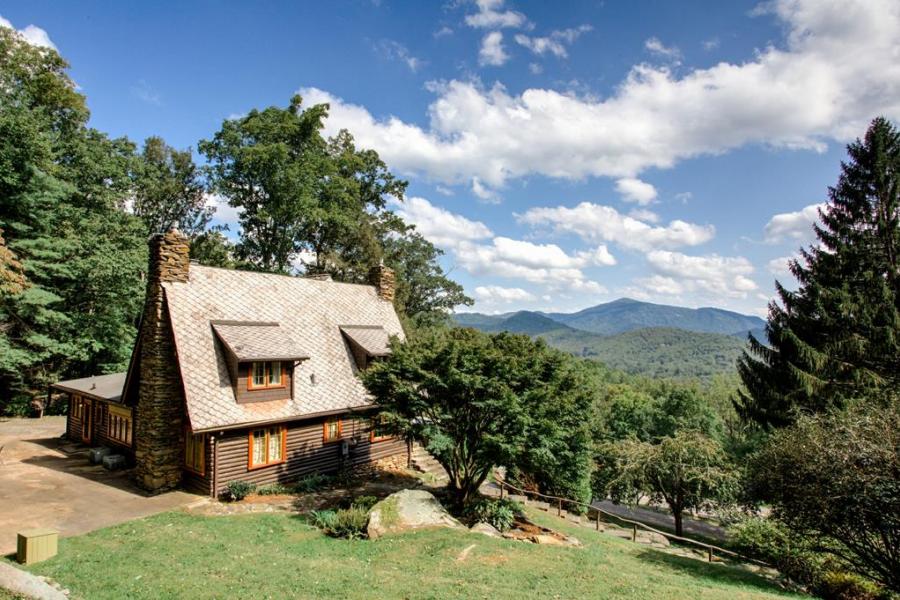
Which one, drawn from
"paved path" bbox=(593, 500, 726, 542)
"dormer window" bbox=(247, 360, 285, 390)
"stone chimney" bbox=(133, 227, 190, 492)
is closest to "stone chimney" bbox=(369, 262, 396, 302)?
"dormer window" bbox=(247, 360, 285, 390)

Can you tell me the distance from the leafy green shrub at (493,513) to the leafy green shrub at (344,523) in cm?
406

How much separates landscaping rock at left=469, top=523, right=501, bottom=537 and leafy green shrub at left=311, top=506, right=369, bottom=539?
141 inches

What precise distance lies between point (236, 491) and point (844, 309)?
2971cm

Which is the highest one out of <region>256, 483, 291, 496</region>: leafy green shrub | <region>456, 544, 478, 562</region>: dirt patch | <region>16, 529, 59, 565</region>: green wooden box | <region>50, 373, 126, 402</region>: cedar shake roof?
<region>50, 373, 126, 402</region>: cedar shake roof

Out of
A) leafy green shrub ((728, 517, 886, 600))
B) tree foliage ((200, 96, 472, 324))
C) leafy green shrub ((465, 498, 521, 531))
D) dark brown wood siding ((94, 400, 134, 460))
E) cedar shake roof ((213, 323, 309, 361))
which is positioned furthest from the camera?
tree foliage ((200, 96, 472, 324))

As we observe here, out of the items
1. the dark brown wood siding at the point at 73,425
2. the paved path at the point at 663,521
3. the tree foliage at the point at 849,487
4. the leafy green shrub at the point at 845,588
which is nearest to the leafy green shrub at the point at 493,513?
the tree foliage at the point at 849,487

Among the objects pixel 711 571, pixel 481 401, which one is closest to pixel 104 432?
pixel 481 401

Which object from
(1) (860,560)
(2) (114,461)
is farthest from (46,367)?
(1) (860,560)

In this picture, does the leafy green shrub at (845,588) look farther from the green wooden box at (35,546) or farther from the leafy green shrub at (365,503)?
the green wooden box at (35,546)

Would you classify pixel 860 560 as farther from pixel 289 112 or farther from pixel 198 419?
pixel 289 112

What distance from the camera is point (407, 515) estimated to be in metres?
14.8

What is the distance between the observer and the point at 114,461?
1888 centimetres

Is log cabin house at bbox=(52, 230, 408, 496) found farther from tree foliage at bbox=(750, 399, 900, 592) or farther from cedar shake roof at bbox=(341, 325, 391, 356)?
tree foliage at bbox=(750, 399, 900, 592)

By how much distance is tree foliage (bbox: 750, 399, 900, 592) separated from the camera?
12047mm
